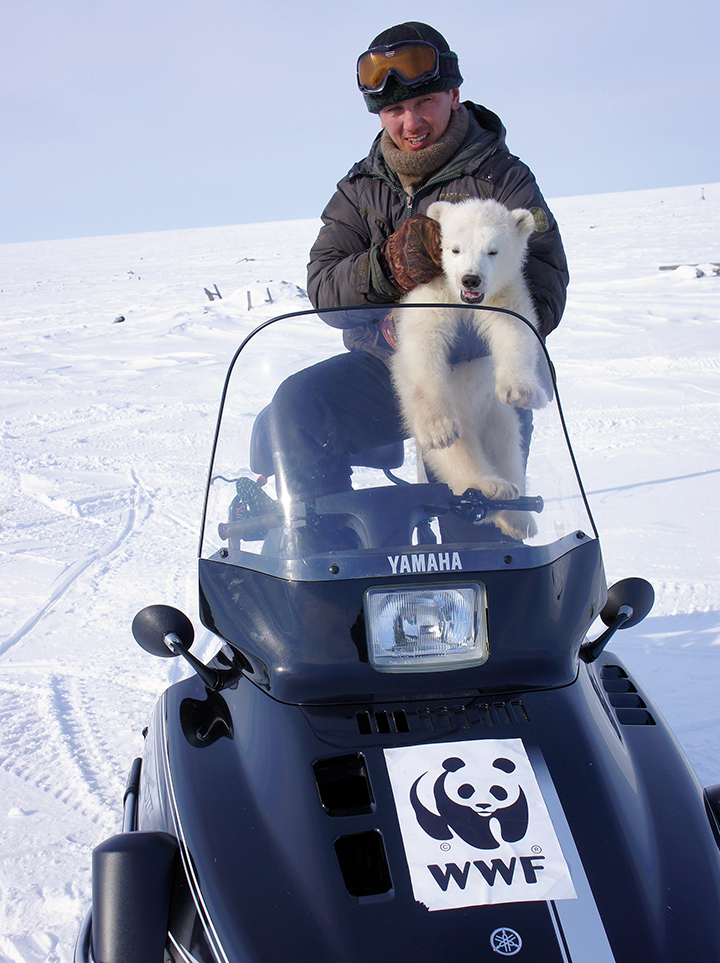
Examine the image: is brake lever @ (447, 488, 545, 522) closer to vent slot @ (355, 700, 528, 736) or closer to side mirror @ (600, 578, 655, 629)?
side mirror @ (600, 578, 655, 629)

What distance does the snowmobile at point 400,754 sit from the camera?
3.50ft

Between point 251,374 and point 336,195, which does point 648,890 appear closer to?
point 251,374

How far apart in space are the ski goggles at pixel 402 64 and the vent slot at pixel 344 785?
185 centimetres

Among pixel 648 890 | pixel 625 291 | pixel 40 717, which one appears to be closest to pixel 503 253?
pixel 648 890

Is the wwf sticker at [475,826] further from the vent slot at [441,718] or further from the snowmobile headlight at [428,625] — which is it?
the snowmobile headlight at [428,625]

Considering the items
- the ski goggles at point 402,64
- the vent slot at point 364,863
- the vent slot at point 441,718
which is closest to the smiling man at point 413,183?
the ski goggles at point 402,64

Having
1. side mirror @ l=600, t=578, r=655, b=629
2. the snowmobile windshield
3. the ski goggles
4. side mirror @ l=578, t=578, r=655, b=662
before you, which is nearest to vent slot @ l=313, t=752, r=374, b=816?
the snowmobile windshield

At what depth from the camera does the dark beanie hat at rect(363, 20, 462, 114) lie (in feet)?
7.13

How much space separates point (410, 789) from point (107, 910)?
1.61 ft

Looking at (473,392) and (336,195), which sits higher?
(336,195)

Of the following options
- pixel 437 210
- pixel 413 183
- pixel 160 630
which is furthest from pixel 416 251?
pixel 160 630

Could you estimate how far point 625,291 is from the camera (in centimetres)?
1302

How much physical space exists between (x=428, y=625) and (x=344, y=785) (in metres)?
0.32

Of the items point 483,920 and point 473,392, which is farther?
point 473,392
